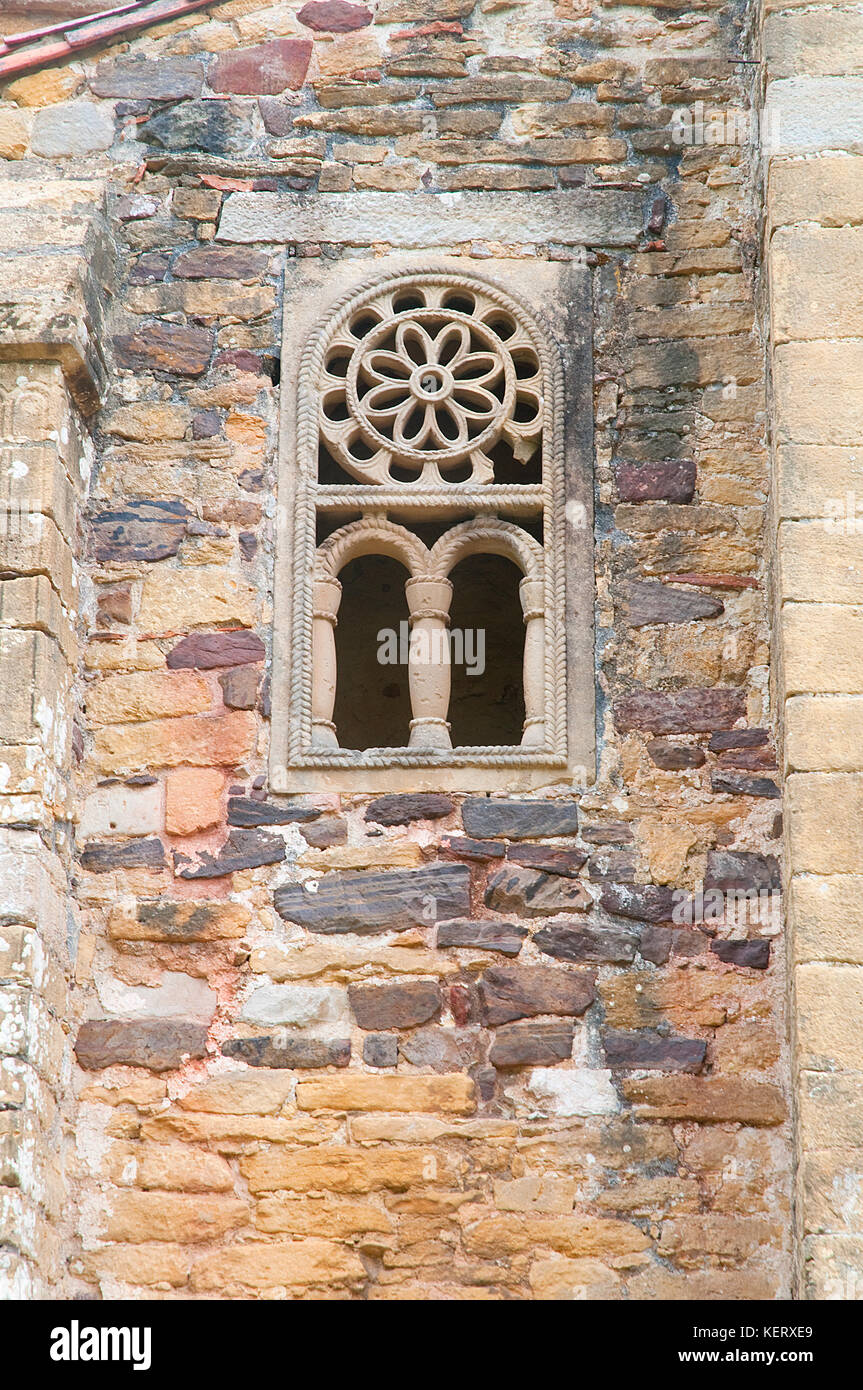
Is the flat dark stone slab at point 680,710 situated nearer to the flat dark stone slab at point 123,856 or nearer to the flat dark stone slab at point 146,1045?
the flat dark stone slab at point 123,856

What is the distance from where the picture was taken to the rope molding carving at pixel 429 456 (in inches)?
190

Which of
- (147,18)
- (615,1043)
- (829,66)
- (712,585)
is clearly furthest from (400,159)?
(615,1043)

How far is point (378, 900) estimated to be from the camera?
4625mm

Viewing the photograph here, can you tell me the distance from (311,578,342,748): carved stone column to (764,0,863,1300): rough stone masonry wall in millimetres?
1325

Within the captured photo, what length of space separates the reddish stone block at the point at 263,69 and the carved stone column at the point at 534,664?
6.33 ft

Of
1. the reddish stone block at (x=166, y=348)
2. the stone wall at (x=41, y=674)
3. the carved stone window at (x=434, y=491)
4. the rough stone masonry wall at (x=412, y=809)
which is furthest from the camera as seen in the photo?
the reddish stone block at (x=166, y=348)

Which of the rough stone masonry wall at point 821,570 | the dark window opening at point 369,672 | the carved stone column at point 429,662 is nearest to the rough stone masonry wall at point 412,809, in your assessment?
the carved stone column at point 429,662

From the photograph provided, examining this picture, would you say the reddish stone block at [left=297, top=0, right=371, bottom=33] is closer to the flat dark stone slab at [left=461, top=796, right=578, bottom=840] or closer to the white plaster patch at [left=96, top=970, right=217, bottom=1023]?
the flat dark stone slab at [left=461, top=796, right=578, bottom=840]

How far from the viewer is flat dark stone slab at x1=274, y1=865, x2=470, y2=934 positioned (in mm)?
4605

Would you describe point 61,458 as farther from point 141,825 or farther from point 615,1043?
point 615,1043

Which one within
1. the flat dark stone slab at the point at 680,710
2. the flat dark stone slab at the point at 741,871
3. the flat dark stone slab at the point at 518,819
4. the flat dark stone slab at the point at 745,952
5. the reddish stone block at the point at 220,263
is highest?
the reddish stone block at the point at 220,263

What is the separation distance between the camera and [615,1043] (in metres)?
4.46

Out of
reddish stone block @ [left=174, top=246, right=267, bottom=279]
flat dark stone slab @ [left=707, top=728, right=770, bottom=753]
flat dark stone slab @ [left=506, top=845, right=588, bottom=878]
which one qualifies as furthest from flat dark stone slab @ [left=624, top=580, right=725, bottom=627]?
reddish stone block @ [left=174, top=246, right=267, bottom=279]

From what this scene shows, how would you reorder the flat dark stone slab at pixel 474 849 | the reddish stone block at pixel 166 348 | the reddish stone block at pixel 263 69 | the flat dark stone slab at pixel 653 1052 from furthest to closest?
the reddish stone block at pixel 263 69 < the reddish stone block at pixel 166 348 < the flat dark stone slab at pixel 474 849 < the flat dark stone slab at pixel 653 1052
